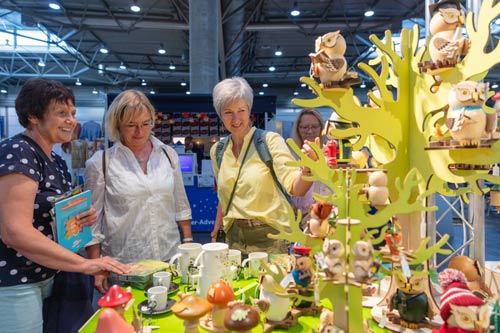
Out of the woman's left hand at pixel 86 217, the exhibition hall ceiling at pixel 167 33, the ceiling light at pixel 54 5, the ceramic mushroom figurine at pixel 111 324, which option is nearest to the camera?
the ceramic mushroom figurine at pixel 111 324

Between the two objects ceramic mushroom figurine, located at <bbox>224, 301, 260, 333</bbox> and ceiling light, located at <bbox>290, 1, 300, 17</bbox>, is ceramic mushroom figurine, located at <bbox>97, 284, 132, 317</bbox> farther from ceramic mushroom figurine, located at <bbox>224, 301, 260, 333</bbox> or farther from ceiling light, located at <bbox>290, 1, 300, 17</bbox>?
ceiling light, located at <bbox>290, 1, 300, 17</bbox>

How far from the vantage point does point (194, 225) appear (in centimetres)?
570

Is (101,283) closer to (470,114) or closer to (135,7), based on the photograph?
(470,114)

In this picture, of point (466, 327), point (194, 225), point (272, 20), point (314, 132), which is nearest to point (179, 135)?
point (194, 225)

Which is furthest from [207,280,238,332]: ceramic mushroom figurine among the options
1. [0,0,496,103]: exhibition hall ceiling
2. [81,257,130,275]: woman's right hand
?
[0,0,496,103]: exhibition hall ceiling

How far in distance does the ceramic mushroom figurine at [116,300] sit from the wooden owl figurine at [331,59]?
88 centimetres

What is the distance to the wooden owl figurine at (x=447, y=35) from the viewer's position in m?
1.02

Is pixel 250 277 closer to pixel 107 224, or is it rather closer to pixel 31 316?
pixel 107 224

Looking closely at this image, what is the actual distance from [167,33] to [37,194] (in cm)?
932

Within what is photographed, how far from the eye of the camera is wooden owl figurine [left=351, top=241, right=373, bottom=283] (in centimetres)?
84

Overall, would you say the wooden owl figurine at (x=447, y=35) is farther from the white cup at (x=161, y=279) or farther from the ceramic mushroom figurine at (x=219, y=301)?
the white cup at (x=161, y=279)

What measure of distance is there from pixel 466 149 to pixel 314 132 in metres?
1.81

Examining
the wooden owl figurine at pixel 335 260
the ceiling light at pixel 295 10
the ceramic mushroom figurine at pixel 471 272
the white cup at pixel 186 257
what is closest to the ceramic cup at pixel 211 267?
the white cup at pixel 186 257

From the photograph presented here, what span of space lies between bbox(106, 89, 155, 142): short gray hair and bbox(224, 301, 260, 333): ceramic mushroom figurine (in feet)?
3.54
